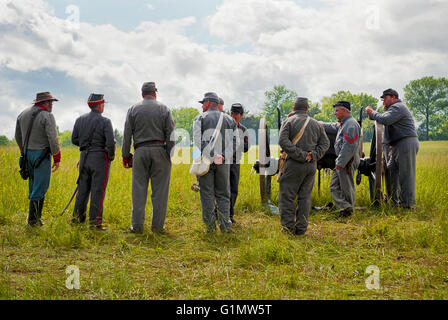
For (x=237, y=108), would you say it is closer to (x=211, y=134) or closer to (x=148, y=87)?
(x=211, y=134)

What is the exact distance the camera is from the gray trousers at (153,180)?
19.3 feet

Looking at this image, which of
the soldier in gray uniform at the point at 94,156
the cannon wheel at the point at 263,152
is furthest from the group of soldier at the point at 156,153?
the cannon wheel at the point at 263,152

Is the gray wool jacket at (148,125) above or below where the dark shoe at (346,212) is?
above

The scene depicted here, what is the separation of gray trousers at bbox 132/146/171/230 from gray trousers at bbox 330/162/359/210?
10.5ft

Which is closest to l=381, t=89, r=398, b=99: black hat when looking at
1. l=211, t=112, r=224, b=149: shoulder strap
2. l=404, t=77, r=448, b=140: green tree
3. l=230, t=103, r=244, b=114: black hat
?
l=230, t=103, r=244, b=114: black hat

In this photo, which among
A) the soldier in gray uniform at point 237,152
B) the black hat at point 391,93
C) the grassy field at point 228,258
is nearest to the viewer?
the grassy field at point 228,258

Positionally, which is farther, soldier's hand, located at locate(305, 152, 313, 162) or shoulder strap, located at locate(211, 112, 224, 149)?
shoulder strap, located at locate(211, 112, 224, 149)

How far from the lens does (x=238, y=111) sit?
6777mm

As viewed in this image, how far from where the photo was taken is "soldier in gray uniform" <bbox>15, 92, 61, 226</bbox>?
6180mm

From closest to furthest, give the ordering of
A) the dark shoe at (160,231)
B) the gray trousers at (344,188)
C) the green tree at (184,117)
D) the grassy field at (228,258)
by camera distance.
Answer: the grassy field at (228,258) < the dark shoe at (160,231) < the gray trousers at (344,188) < the green tree at (184,117)

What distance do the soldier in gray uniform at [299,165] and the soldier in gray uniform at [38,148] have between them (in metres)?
3.73

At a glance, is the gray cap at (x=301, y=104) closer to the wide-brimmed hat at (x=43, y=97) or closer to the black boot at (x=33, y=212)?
the wide-brimmed hat at (x=43, y=97)

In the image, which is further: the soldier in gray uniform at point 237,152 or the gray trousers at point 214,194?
the soldier in gray uniform at point 237,152

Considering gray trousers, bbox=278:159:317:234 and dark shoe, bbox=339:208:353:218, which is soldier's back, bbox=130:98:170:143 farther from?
dark shoe, bbox=339:208:353:218
